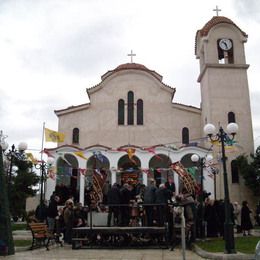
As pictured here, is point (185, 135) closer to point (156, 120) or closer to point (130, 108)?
point (156, 120)

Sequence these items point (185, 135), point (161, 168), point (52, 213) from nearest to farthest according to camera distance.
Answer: point (52, 213) → point (161, 168) → point (185, 135)

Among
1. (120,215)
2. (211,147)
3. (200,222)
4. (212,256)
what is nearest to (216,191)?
(211,147)

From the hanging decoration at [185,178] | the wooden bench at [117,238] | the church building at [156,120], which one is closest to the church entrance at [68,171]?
the church building at [156,120]

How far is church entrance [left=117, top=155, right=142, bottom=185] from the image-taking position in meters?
26.4

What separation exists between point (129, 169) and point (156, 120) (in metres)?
5.19

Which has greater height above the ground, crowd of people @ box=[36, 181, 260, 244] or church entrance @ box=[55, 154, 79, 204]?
church entrance @ box=[55, 154, 79, 204]

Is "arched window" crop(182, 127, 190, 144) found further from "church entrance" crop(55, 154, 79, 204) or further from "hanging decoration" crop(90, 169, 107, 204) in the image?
"church entrance" crop(55, 154, 79, 204)

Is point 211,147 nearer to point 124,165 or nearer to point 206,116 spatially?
point 206,116

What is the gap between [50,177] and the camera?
78.1 ft

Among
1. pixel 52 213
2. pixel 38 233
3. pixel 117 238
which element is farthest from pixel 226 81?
pixel 38 233

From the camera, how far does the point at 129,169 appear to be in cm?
2633

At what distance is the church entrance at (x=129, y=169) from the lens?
86.6 feet

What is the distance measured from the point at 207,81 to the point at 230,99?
2.23 m

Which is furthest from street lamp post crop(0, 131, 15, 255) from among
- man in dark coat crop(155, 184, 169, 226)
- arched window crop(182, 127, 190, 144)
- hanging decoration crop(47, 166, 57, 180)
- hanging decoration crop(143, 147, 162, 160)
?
arched window crop(182, 127, 190, 144)
